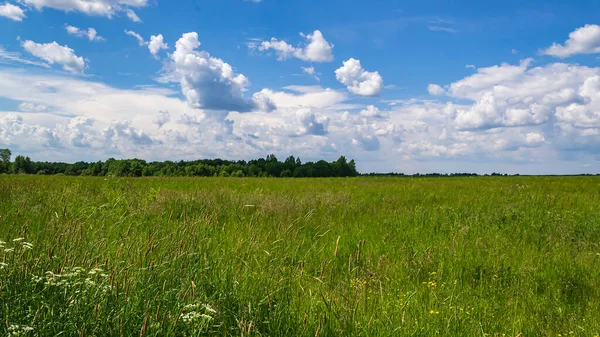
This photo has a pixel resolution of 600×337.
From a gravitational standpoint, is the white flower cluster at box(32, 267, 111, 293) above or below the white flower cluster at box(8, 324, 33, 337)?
above

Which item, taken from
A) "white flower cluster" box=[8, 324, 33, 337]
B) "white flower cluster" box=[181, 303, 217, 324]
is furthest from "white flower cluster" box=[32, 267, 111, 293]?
"white flower cluster" box=[181, 303, 217, 324]

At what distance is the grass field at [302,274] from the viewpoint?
238 cm

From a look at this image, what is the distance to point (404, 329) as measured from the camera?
2662 mm

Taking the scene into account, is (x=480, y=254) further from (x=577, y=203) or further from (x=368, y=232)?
(x=577, y=203)

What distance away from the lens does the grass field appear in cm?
238

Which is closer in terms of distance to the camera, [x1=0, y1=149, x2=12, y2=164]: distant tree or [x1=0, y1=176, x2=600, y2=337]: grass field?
[x1=0, y1=176, x2=600, y2=337]: grass field

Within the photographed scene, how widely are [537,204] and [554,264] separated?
6.45 m

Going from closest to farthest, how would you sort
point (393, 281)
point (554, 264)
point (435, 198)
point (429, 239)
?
point (393, 281)
point (554, 264)
point (429, 239)
point (435, 198)

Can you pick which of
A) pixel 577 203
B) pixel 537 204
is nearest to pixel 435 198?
pixel 537 204

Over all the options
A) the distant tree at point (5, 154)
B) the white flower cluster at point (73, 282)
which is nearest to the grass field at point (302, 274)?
the white flower cluster at point (73, 282)

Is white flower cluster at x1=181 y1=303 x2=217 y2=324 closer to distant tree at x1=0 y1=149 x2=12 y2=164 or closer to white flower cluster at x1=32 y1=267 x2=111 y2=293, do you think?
white flower cluster at x1=32 y1=267 x2=111 y2=293

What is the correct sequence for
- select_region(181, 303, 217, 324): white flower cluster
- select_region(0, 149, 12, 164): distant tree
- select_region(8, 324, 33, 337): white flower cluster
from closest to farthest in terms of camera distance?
select_region(8, 324, 33, 337): white flower cluster
select_region(181, 303, 217, 324): white flower cluster
select_region(0, 149, 12, 164): distant tree

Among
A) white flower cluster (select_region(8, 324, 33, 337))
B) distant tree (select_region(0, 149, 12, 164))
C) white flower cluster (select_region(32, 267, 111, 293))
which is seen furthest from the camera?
distant tree (select_region(0, 149, 12, 164))

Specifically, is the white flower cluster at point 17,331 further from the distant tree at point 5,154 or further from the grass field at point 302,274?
the distant tree at point 5,154
